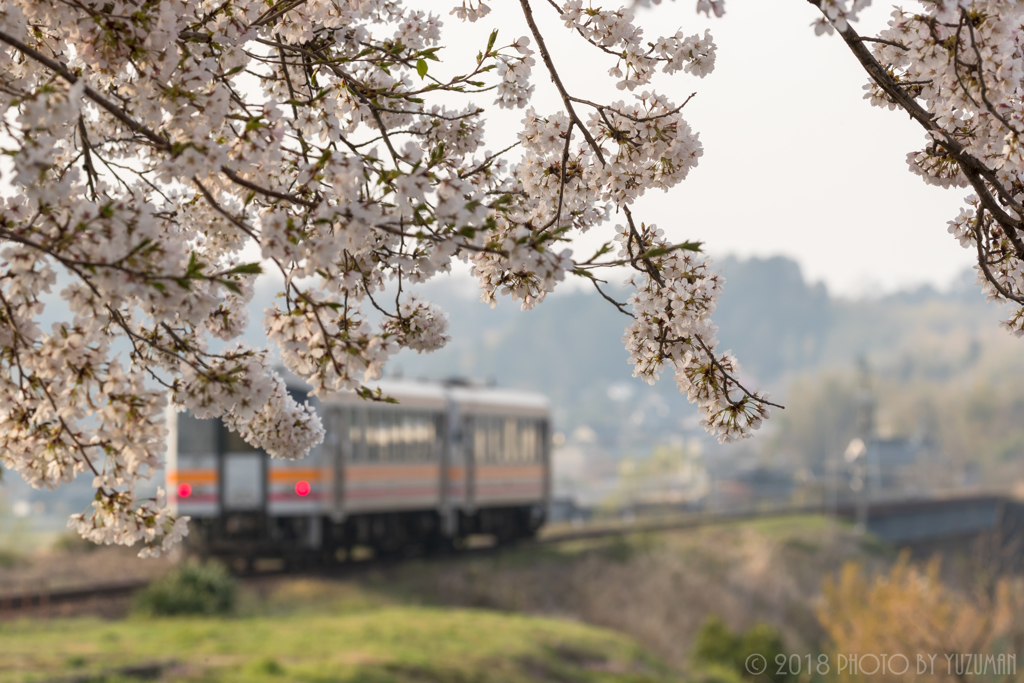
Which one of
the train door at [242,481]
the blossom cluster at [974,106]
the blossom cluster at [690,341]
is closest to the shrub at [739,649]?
the train door at [242,481]

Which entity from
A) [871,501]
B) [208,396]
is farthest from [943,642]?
[871,501]

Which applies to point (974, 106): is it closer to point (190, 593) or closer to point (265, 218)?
point (265, 218)

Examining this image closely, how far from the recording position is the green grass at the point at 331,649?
1145cm

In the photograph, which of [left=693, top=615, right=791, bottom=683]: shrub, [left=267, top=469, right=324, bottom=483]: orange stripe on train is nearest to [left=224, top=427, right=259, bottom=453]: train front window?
[left=267, top=469, right=324, bottom=483]: orange stripe on train

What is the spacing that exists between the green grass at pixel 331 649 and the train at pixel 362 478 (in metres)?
2.60

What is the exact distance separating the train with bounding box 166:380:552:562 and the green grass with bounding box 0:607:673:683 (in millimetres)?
2596

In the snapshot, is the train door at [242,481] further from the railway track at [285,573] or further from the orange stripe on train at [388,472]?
the orange stripe on train at [388,472]

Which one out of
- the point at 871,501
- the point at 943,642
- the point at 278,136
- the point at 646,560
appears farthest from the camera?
the point at 871,501

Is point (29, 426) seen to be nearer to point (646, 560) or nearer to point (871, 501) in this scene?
point (646, 560)

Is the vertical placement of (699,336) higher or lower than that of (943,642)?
higher

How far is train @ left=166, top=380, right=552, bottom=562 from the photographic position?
1894 centimetres

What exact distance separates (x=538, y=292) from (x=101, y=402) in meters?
1.65

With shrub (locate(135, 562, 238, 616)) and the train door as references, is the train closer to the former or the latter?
the train door

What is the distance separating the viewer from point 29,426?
4000 mm
